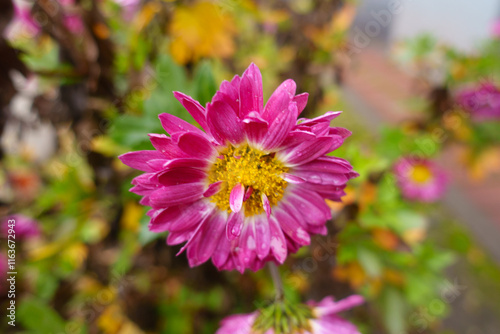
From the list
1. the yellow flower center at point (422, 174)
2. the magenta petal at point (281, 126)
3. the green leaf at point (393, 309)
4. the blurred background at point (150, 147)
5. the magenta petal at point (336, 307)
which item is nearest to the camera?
the magenta petal at point (281, 126)

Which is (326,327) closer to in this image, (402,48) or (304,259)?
(304,259)

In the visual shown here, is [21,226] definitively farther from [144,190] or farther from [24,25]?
[144,190]

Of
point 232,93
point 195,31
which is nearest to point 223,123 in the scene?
point 232,93

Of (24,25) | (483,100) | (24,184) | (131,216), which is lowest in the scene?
(24,184)

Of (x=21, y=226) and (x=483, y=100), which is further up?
(x=483, y=100)

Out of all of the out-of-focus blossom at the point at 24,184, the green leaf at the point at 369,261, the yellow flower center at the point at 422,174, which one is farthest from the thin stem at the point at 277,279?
the out-of-focus blossom at the point at 24,184

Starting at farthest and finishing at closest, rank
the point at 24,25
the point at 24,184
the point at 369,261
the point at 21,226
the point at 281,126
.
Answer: the point at 24,184, the point at 21,226, the point at 24,25, the point at 369,261, the point at 281,126

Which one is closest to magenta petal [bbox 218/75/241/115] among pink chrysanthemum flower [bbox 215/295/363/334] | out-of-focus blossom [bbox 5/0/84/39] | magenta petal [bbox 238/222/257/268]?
magenta petal [bbox 238/222/257/268]

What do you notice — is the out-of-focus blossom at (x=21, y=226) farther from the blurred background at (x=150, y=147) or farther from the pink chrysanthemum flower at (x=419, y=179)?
the pink chrysanthemum flower at (x=419, y=179)

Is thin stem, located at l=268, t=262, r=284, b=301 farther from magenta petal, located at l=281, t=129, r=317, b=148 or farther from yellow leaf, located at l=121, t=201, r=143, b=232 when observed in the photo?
yellow leaf, located at l=121, t=201, r=143, b=232
